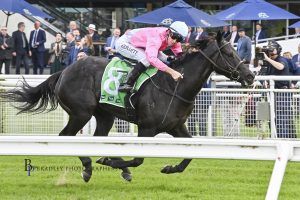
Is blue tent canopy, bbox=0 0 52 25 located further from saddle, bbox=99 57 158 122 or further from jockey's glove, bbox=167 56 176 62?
jockey's glove, bbox=167 56 176 62

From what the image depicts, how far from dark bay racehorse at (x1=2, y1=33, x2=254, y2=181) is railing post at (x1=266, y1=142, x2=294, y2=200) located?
120 inches

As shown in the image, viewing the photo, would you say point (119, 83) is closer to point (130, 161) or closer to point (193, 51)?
point (193, 51)

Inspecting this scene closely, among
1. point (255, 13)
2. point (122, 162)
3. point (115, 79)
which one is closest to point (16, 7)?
point (255, 13)

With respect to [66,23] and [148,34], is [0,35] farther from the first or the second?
[148,34]

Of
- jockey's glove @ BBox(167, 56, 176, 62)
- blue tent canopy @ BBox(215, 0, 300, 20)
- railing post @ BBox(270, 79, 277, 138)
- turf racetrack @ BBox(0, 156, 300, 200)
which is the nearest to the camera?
turf racetrack @ BBox(0, 156, 300, 200)

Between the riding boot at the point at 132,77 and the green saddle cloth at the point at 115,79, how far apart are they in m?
0.05

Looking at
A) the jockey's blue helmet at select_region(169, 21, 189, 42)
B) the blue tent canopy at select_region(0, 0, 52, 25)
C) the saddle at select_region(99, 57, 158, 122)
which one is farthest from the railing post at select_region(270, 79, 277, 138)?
the blue tent canopy at select_region(0, 0, 52, 25)

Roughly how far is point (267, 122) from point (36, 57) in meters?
12.0

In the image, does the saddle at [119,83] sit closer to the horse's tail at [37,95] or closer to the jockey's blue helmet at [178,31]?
the jockey's blue helmet at [178,31]

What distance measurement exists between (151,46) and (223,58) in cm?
83

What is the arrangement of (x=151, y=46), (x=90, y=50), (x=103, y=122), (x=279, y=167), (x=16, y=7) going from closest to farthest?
(x=279, y=167), (x=151, y=46), (x=103, y=122), (x=90, y=50), (x=16, y=7)

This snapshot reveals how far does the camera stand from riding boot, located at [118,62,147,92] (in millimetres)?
9430

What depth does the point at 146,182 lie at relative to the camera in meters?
9.52

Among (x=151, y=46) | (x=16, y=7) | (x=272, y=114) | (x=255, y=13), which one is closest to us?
(x=151, y=46)
